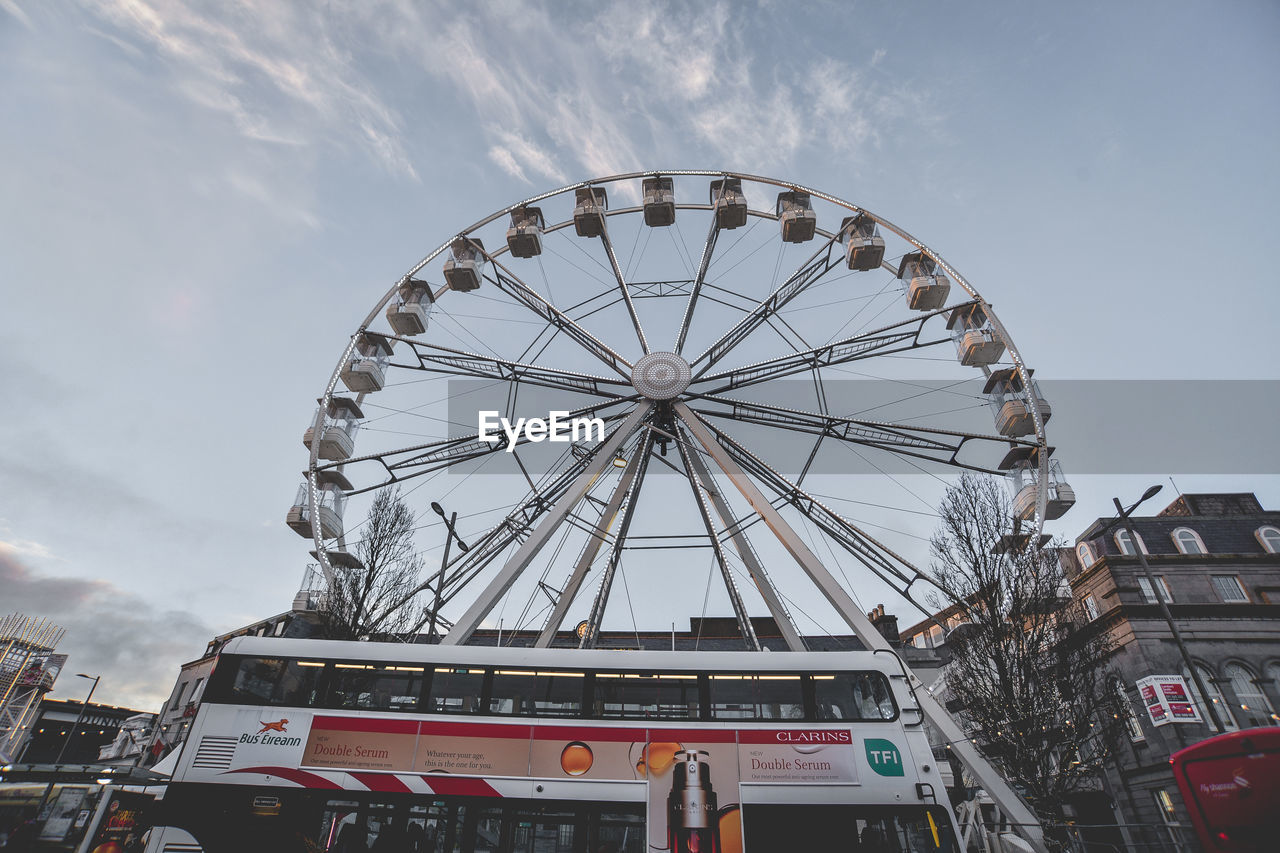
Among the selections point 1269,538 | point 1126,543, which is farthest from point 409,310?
point 1269,538

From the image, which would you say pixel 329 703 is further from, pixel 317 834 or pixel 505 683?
pixel 505 683

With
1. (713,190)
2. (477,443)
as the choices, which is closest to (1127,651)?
(713,190)

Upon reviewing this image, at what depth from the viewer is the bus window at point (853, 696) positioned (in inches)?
381

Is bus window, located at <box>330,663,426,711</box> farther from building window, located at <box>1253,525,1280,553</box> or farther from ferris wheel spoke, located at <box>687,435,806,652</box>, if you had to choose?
building window, located at <box>1253,525,1280,553</box>

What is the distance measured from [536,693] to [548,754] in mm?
891

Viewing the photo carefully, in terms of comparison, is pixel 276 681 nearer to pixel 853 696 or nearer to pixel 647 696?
pixel 647 696

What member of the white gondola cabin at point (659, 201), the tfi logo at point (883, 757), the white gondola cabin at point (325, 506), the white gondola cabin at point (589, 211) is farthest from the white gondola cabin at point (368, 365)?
the tfi logo at point (883, 757)

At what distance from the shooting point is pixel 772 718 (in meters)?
9.68

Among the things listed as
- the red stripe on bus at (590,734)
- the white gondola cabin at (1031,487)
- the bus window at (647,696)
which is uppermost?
the white gondola cabin at (1031,487)

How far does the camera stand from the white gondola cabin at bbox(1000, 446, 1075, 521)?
629 inches

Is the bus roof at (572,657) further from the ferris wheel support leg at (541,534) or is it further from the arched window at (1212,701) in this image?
the arched window at (1212,701)

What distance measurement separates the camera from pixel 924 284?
719 inches

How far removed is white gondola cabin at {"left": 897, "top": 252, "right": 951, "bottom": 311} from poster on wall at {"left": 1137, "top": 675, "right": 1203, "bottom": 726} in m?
15.1

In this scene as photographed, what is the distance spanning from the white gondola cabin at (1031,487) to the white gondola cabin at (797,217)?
8.71 metres
